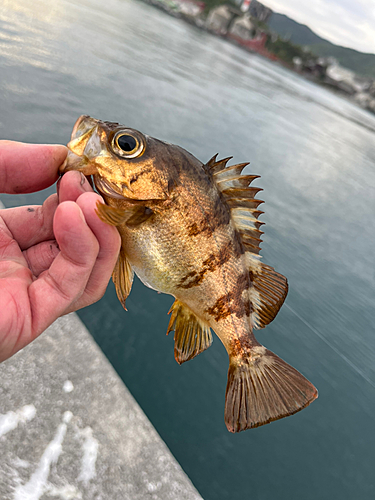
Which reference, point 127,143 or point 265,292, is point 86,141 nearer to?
point 127,143

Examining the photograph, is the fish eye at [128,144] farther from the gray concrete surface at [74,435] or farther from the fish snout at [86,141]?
the gray concrete surface at [74,435]

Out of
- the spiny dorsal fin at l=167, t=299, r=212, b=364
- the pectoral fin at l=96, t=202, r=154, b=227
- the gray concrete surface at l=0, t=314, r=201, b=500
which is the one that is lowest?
the gray concrete surface at l=0, t=314, r=201, b=500

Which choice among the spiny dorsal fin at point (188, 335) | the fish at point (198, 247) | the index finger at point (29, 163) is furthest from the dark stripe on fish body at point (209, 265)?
the index finger at point (29, 163)

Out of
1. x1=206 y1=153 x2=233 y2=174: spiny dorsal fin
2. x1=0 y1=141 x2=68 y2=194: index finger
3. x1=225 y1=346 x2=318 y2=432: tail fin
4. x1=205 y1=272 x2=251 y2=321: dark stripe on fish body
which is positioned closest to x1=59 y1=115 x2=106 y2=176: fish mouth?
x1=0 y1=141 x2=68 y2=194: index finger

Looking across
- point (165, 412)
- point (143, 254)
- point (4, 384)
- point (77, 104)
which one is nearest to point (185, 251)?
point (143, 254)

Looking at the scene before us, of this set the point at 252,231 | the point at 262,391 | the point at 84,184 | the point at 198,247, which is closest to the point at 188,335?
the point at 262,391

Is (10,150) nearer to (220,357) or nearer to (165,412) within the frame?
(165,412)

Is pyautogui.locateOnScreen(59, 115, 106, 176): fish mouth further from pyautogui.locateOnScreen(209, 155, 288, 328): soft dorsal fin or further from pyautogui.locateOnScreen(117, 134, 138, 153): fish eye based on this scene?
pyautogui.locateOnScreen(209, 155, 288, 328): soft dorsal fin
